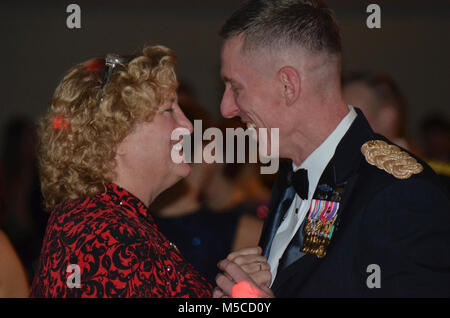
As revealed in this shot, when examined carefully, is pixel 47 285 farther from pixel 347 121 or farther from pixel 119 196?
pixel 347 121

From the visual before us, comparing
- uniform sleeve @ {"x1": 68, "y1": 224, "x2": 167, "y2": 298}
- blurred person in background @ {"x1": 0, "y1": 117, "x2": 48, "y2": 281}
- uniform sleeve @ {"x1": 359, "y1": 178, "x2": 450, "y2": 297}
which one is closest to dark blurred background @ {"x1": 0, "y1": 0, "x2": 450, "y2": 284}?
blurred person in background @ {"x1": 0, "y1": 117, "x2": 48, "y2": 281}

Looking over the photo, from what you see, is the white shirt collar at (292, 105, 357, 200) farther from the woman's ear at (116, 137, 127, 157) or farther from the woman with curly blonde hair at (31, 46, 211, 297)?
the woman's ear at (116, 137, 127, 157)

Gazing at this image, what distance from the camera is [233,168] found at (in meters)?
4.22

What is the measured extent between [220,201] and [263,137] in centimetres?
203

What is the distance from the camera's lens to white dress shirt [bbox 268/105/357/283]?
1.94m

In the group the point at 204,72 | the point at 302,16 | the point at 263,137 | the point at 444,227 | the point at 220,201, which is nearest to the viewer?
the point at 444,227

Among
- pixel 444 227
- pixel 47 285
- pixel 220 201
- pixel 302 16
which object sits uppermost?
pixel 302 16

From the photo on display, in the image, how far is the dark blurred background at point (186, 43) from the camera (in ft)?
28.6

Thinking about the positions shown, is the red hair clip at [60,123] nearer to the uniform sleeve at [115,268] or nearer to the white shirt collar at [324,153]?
the uniform sleeve at [115,268]

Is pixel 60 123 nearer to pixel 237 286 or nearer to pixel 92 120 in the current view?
pixel 92 120

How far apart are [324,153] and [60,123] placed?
95 centimetres

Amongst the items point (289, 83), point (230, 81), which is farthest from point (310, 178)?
point (230, 81)

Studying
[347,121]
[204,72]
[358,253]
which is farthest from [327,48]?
[204,72]

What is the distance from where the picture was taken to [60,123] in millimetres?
2010
